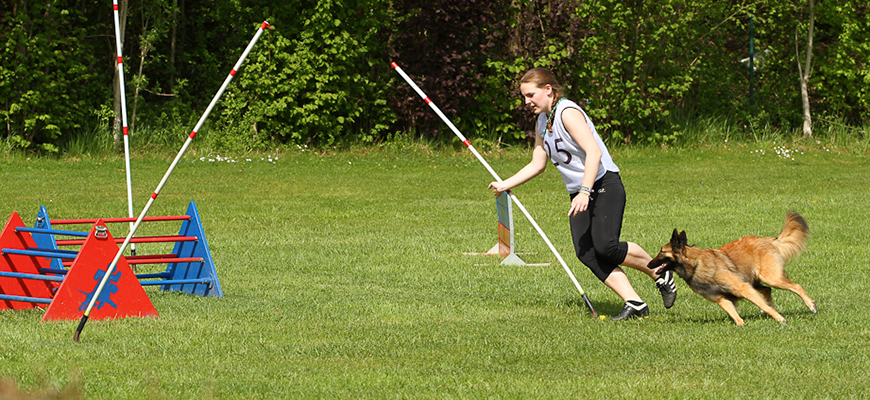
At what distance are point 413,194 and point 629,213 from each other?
3910 mm

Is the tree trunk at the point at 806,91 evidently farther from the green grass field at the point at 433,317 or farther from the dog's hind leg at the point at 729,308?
the dog's hind leg at the point at 729,308

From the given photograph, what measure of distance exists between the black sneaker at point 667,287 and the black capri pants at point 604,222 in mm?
298

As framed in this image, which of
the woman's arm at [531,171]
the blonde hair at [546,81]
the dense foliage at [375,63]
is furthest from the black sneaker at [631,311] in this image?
the dense foliage at [375,63]

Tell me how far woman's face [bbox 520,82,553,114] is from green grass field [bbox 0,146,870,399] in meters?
1.51

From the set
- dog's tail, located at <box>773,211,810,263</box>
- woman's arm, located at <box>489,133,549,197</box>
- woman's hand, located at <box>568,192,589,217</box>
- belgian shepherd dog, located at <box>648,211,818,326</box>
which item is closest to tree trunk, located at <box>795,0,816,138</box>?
dog's tail, located at <box>773,211,810,263</box>

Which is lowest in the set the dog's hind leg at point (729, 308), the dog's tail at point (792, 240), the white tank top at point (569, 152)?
the dog's hind leg at point (729, 308)

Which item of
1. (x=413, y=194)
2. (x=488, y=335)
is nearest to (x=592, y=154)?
(x=488, y=335)

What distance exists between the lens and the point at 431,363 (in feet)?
17.3

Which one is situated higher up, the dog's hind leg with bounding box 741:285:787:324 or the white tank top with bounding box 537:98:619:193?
the white tank top with bounding box 537:98:619:193

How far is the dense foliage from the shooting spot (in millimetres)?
20125

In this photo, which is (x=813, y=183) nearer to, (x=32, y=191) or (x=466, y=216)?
(x=466, y=216)

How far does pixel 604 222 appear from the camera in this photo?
6.34 m

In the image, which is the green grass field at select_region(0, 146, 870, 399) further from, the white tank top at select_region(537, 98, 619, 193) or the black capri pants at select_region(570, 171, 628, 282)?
the white tank top at select_region(537, 98, 619, 193)

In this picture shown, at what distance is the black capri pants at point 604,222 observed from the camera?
6.33 m
